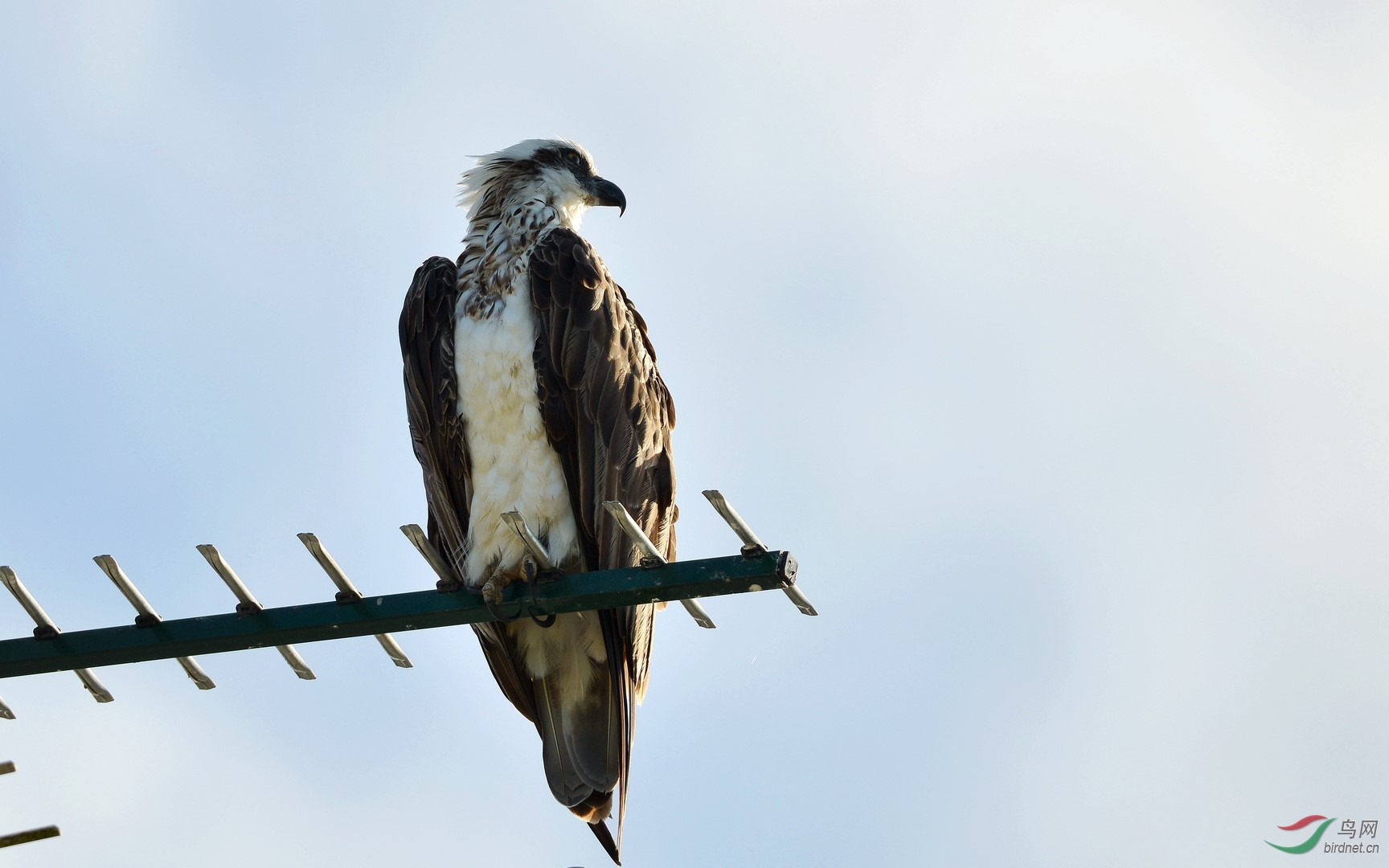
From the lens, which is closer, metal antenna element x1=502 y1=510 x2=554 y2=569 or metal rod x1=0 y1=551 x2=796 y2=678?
metal rod x1=0 y1=551 x2=796 y2=678

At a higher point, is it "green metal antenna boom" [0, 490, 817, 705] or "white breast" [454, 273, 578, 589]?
"white breast" [454, 273, 578, 589]

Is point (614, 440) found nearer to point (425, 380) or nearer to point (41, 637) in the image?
point (425, 380)

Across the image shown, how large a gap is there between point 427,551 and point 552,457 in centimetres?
106

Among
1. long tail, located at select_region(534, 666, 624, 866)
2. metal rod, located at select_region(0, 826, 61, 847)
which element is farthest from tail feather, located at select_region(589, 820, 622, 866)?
metal rod, located at select_region(0, 826, 61, 847)

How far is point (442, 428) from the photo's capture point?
727cm

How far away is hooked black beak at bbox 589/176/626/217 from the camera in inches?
337

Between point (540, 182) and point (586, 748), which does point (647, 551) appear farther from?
point (540, 182)

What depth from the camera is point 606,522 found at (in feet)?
22.4

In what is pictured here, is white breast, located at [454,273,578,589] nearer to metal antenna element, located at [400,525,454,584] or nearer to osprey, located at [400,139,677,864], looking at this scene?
osprey, located at [400,139,677,864]

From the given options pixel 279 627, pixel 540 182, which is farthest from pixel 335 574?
pixel 540 182

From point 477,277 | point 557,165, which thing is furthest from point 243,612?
point 557,165

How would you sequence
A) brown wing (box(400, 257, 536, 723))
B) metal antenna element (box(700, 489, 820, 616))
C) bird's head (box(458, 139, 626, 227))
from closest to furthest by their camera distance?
1. metal antenna element (box(700, 489, 820, 616))
2. brown wing (box(400, 257, 536, 723))
3. bird's head (box(458, 139, 626, 227))

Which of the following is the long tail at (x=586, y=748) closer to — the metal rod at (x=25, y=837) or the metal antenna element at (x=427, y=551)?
the metal antenna element at (x=427, y=551)

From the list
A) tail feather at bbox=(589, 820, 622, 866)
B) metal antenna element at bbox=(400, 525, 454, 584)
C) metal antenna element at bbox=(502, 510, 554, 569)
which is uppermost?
metal antenna element at bbox=(400, 525, 454, 584)
